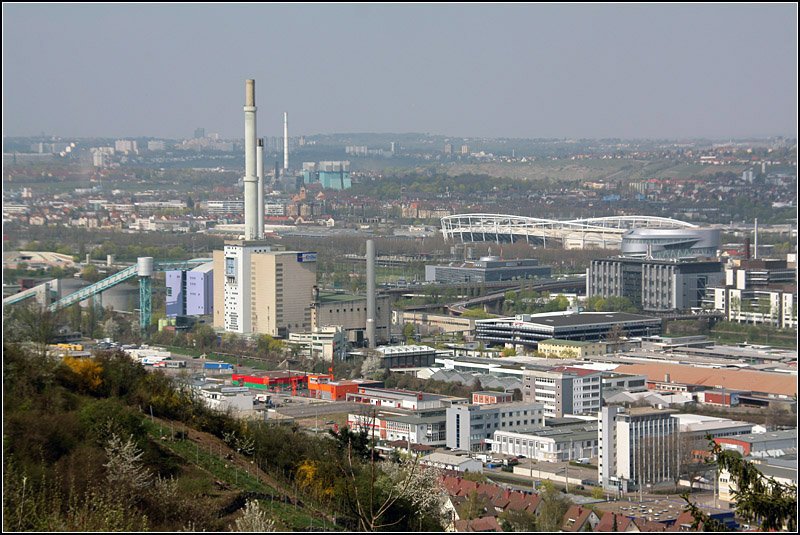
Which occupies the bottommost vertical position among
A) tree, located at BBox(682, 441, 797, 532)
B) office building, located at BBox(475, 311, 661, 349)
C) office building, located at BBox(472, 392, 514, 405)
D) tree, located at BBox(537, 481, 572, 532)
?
tree, located at BBox(537, 481, 572, 532)

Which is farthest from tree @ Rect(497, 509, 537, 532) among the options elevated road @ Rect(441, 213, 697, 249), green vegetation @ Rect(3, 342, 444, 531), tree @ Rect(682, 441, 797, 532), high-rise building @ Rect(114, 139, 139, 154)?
elevated road @ Rect(441, 213, 697, 249)

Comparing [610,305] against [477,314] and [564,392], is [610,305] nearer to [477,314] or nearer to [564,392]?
[477,314]

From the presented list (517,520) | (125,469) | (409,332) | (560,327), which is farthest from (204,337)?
(125,469)

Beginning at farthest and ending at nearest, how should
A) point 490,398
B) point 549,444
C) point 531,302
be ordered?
point 531,302, point 490,398, point 549,444

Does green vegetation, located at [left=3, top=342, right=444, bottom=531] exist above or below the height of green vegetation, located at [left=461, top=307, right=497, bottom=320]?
above

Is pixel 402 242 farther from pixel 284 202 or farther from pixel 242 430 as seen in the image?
pixel 242 430

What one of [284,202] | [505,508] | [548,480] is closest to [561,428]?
[548,480]

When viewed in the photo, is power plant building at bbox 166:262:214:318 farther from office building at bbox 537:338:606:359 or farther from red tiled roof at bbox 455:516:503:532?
red tiled roof at bbox 455:516:503:532
